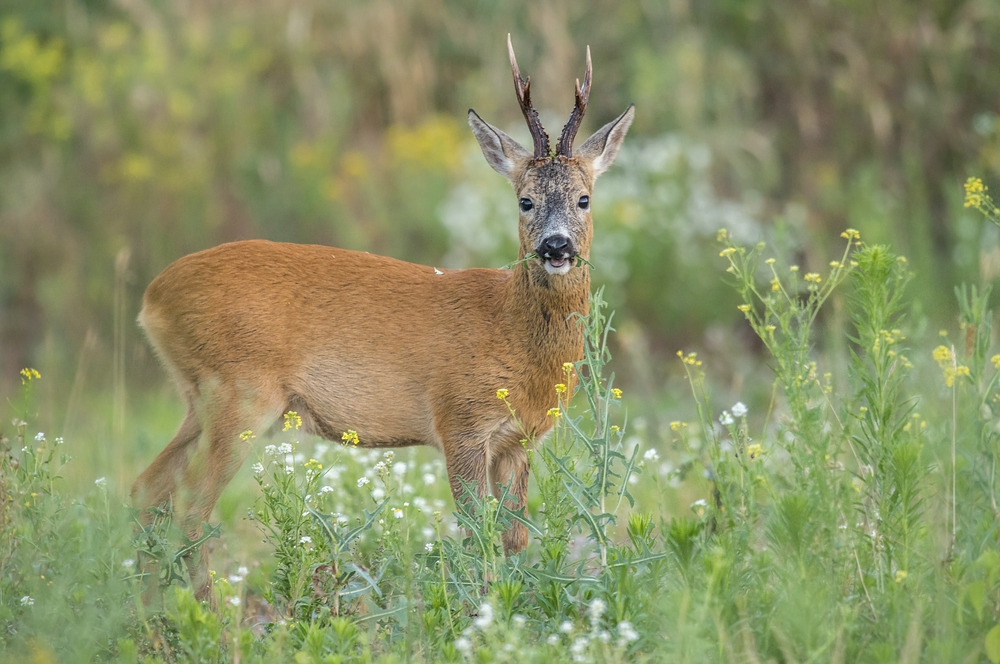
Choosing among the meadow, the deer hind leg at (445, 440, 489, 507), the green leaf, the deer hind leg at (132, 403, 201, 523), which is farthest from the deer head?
the green leaf

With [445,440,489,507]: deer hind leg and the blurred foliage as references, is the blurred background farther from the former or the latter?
[445,440,489,507]: deer hind leg

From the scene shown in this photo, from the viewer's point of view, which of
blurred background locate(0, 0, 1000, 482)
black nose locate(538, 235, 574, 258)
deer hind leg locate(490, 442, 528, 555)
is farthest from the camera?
blurred background locate(0, 0, 1000, 482)

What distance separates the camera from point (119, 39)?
33.0ft

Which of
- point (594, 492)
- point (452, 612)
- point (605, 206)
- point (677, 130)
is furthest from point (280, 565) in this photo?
point (677, 130)

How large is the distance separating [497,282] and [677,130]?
4976mm

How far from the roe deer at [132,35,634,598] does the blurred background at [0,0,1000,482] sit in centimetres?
318

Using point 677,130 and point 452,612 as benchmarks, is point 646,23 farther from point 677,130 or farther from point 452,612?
point 452,612

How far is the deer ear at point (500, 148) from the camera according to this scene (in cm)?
548

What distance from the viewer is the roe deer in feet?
16.4

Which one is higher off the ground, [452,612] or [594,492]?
[594,492]

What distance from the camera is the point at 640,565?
375 centimetres

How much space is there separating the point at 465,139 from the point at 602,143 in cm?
490

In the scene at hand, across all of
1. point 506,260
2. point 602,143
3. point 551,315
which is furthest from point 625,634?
point 506,260

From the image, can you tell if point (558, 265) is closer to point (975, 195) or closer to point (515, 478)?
Result: point (515, 478)
